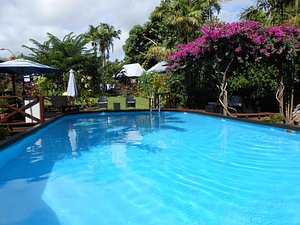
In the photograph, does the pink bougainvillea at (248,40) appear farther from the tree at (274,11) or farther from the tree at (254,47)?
the tree at (274,11)

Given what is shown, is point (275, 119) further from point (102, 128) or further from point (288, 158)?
point (102, 128)

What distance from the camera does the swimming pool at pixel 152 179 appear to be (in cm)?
373

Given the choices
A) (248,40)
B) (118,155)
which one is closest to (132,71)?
(248,40)

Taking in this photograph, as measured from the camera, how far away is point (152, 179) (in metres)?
5.16

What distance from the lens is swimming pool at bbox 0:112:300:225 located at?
3732 millimetres

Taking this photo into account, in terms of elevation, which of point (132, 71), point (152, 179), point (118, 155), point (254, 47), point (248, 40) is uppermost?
point (132, 71)

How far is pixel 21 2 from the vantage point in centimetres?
1226

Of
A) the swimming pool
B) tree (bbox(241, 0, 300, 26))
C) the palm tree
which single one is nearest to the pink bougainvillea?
the swimming pool

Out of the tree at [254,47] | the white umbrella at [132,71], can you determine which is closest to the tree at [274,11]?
the tree at [254,47]

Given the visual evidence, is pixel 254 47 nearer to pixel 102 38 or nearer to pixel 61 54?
pixel 61 54

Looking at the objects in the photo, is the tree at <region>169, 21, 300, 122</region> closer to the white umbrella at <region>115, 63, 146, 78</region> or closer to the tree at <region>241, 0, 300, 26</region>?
the tree at <region>241, 0, 300, 26</region>

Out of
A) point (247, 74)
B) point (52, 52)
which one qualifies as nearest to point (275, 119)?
point (247, 74)

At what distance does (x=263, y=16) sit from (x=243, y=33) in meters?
Result: 8.84

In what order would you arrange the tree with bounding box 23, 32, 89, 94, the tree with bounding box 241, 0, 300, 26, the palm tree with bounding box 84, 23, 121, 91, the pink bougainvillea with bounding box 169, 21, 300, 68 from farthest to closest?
1. the palm tree with bounding box 84, 23, 121, 91
2. the tree with bounding box 23, 32, 89, 94
3. the tree with bounding box 241, 0, 300, 26
4. the pink bougainvillea with bounding box 169, 21, 300, 68
